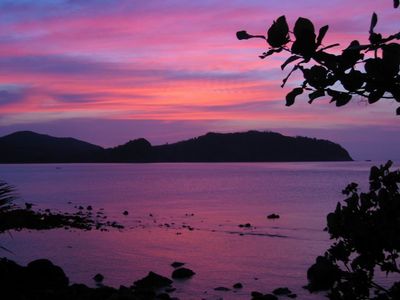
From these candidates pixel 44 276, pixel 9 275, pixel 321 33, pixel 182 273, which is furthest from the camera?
pixel 182 273

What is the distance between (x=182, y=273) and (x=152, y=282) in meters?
2.24

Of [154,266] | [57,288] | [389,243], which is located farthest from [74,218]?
[389,243]

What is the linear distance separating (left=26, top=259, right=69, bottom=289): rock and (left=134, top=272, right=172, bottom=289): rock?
2.67 m

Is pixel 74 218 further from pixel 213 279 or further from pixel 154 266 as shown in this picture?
pixel 213 279

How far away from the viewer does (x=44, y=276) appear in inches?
672

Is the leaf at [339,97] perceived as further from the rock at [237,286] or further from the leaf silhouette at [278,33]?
the rock at [237,286]

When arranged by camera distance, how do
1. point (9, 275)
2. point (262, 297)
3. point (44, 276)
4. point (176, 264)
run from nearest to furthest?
point (9, 275), point (262, 297), point (44, 276), point (176, 264)

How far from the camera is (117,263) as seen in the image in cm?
2447

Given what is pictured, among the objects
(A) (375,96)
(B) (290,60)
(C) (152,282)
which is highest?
(B) (290,60)

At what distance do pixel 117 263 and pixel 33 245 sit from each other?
742cm

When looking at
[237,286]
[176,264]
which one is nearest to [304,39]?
[237,286]

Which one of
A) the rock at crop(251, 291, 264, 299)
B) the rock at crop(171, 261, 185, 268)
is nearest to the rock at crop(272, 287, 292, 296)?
the rock at crop(251, 291, 264, 299)

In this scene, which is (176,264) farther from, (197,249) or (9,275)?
(9,275)

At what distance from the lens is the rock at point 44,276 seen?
1661 cm
